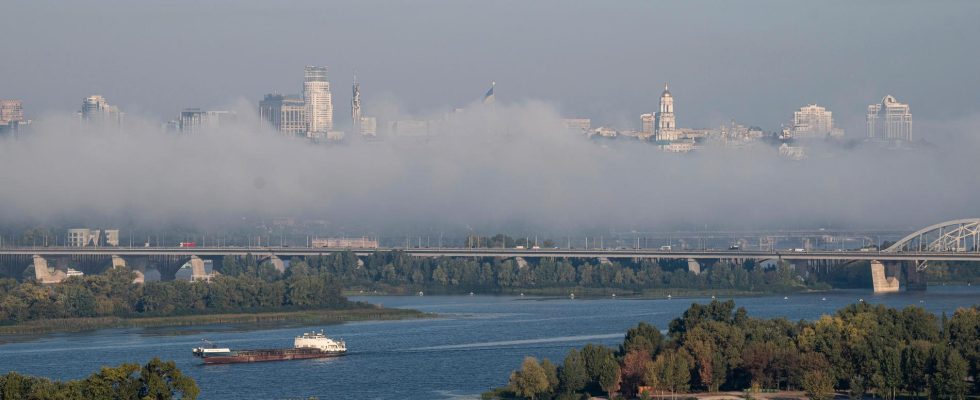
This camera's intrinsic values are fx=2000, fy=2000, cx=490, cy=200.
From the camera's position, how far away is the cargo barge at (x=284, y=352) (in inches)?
2413

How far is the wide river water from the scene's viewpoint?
54375 millimetres

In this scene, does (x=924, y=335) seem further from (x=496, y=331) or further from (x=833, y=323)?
(x=496, y=331)

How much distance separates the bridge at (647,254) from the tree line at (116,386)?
6171 centimetres

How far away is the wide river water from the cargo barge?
0.51 meters

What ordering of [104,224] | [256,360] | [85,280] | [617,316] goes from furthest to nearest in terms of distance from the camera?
[104,224] → [85,280] → [617,316] → [256,360]

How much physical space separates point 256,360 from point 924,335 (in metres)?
20.7

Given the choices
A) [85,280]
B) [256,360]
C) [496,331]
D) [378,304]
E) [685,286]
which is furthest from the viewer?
[685,286]

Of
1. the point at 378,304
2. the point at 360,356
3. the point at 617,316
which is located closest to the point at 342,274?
the point at 378,304

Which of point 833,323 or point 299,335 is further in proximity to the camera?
point 299,335

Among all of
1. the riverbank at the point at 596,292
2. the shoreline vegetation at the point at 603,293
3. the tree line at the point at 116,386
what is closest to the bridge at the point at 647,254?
the shoreline vegetation at the point at 603,293

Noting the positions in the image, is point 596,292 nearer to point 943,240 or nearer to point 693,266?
Result: point 693,266

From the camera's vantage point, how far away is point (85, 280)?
273 feet

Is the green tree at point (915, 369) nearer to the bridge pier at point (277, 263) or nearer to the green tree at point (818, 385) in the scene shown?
the green tree at point (818, 385)

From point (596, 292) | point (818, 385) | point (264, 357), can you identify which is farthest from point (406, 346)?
point (596, 292)
